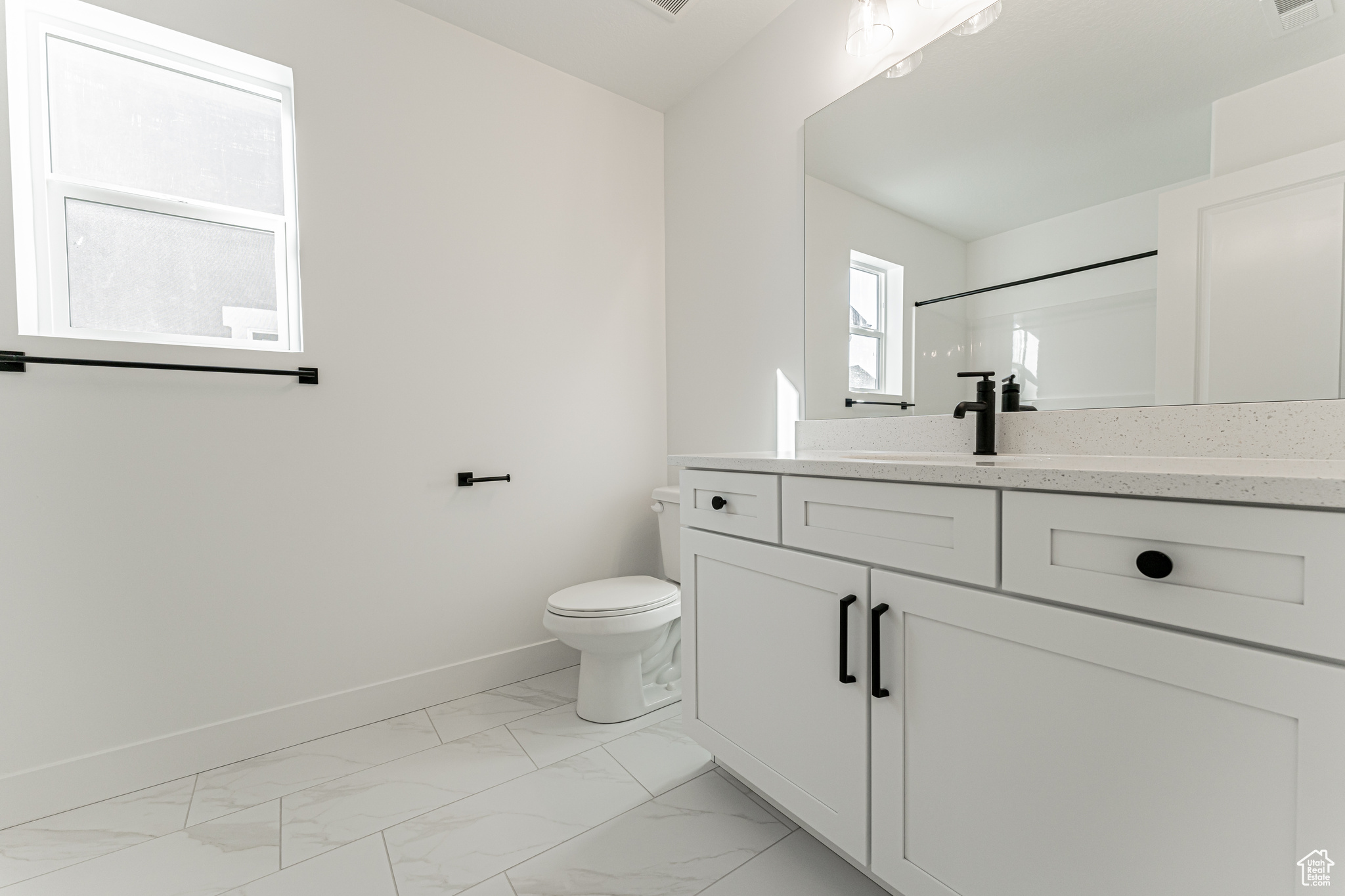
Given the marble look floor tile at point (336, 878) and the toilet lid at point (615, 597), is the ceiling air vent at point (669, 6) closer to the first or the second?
the toilet lid at point (615, 597)

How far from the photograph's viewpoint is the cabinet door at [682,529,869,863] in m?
1.06

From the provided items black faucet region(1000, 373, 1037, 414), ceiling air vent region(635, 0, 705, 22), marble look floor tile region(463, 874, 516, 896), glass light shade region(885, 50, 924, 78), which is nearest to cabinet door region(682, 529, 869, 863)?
marble look floor tile region(463, 874, 516, 896)

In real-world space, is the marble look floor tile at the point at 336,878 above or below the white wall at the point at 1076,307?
below

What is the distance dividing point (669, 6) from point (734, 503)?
68.0 inches

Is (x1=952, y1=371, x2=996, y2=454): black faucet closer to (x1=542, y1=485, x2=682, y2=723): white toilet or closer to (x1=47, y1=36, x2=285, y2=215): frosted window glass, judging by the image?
(x1=542, y1=485, x2=682, y2=723): white toilet

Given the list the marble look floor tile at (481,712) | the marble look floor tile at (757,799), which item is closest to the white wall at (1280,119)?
the marble look floor tile at (757,799)

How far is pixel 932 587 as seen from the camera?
0.94 m

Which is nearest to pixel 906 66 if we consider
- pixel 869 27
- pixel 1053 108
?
pixel 869 27

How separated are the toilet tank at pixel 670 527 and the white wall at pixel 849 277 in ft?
2.18

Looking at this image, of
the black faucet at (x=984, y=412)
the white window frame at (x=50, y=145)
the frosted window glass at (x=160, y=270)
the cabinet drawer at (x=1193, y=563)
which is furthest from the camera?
the frosted window glass at (x=160, y=270)

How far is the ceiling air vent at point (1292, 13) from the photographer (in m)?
0.99

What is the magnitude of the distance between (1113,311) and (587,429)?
5.79 feet

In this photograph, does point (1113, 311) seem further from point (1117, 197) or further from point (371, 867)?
point (371, 867)

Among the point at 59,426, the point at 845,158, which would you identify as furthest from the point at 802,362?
the point at 59,426
